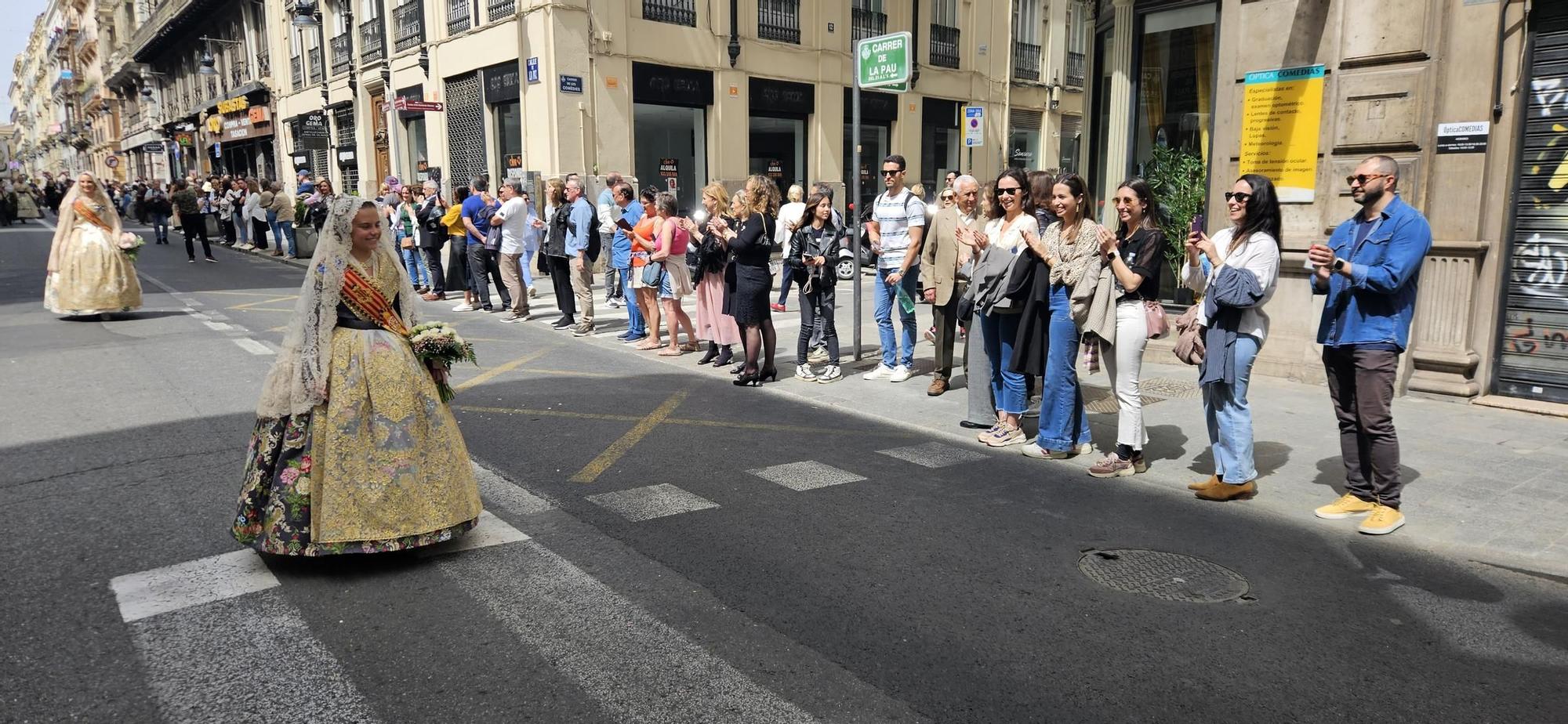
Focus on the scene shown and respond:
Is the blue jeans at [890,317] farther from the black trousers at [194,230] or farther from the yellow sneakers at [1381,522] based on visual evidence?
the black trousers at [194,230]

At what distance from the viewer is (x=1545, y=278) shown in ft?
24.4

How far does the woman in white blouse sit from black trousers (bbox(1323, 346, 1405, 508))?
198 cm

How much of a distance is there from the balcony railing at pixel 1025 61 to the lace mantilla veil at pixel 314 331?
26693 millimetres

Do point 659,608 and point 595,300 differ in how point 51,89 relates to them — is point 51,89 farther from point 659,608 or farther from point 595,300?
point 659,608

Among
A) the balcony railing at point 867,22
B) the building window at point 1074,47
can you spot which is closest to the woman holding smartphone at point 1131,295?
the balcony railing at point 867,22

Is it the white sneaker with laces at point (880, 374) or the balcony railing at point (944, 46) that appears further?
the balcony railing at point (944, 46)

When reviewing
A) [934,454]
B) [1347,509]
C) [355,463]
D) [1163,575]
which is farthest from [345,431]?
[1347,509]

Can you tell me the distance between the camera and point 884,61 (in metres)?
9.40

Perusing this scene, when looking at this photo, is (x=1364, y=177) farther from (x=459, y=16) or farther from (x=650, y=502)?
(x=459, y=16)

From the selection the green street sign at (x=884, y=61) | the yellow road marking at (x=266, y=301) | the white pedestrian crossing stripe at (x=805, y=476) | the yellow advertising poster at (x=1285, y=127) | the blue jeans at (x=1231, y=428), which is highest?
the green street sign at (x=884, y=61)

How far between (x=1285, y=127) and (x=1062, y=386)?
406 cm

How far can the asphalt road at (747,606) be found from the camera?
323 centimetres

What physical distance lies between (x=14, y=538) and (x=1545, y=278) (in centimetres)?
974

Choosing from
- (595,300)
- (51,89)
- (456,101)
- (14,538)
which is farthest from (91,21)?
(14,538)
